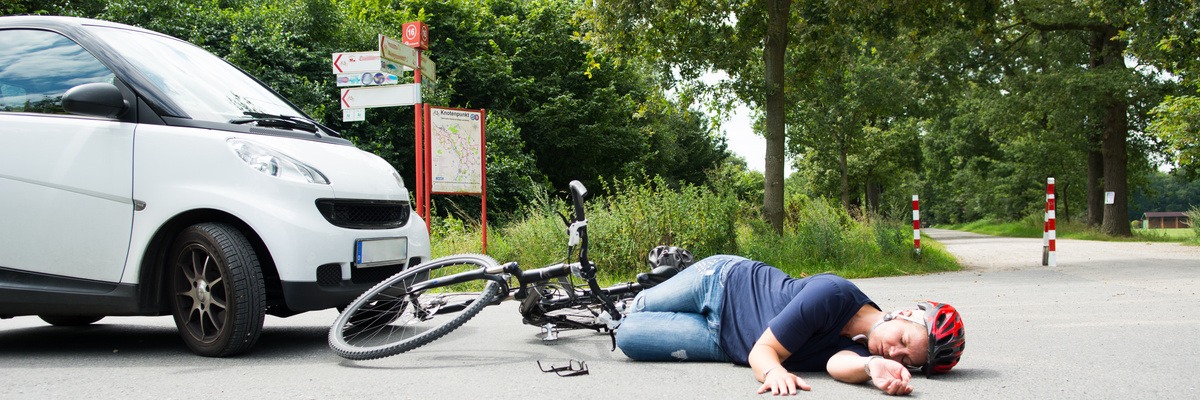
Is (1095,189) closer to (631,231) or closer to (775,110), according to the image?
(775,110)

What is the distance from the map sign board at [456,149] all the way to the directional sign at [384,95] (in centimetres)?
56

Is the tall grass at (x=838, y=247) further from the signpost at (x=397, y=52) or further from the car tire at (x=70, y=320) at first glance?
the car tire at (x=70, y=320)

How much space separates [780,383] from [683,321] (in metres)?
0.98

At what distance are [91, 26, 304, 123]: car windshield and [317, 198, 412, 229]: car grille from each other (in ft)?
2.83

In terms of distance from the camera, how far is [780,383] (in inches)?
142

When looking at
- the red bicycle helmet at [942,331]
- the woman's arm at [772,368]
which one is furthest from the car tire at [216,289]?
the red bicycle helmet at [942,331]

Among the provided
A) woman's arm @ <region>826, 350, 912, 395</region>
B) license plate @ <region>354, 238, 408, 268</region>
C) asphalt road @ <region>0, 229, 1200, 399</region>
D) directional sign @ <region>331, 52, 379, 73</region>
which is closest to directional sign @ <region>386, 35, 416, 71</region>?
directional sign @ <region>331, 52, 379, 73</region>

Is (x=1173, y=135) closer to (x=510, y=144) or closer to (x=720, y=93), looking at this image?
(x=720, y=93)

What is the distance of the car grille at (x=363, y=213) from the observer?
4.80m

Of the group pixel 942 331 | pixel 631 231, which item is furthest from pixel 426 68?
pixel 942 331

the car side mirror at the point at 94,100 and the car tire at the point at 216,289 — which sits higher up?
the car side mirror at the point at 94,100

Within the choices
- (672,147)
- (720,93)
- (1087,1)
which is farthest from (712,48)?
(672,147)

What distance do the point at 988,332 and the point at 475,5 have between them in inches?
944

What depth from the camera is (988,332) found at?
587 centimetres
